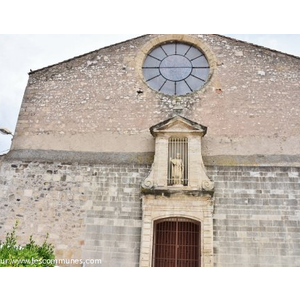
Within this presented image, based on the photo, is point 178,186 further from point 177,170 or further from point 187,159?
point 187,159

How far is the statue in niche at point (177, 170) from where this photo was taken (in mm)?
8695

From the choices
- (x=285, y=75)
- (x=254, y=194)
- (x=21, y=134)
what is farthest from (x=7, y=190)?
(x=285, y=75)

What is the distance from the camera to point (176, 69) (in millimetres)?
10484

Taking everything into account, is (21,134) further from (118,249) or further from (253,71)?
(253,71)

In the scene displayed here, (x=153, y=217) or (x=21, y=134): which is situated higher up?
(x=21, y=134)

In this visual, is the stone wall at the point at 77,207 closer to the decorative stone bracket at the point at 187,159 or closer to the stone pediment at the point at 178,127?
the decorative stone bracket at the point at 187,159

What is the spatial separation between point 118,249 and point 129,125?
341 centimetres

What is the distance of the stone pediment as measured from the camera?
9109mm

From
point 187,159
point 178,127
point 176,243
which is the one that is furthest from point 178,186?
point 178,127

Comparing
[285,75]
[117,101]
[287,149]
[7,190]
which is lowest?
[7,190]

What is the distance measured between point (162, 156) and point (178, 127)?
93 cm

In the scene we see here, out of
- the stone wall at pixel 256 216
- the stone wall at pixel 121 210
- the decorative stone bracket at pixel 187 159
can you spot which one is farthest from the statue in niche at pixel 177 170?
the stone wall at pixel 256 216

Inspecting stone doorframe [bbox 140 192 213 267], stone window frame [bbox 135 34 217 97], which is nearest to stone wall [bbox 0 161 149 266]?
stone doorframe [bbox 140 192 213 267]

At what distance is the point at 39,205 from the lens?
8.81m
